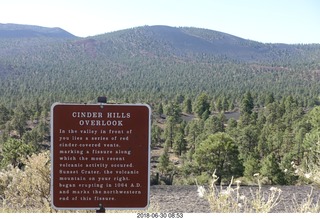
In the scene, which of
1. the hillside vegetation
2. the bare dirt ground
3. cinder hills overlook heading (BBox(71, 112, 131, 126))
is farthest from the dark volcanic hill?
cinder hills overlook heading (BBox(71, 112, 131, 126))

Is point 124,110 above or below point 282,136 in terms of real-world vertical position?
above

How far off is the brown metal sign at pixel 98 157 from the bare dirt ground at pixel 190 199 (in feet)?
8.88

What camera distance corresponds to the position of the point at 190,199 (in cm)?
766

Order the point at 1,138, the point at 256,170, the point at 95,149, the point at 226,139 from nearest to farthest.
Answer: the point at 95,149, the point at 226,139, the point at 256,170, the point at 1,138

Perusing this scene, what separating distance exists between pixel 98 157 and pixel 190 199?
14.3ft

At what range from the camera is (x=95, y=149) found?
3572mm

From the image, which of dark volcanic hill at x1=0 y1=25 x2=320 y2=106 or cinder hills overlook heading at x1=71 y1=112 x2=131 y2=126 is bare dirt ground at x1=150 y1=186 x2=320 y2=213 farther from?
dark volcanic hill at x1=0 y1=25 x2=320 y2=106

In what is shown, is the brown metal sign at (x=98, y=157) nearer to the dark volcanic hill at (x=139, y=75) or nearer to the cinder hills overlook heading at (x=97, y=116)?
the cinder hills overlook heading at (x=97, y=116)

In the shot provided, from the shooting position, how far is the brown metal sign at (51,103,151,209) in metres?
3.58

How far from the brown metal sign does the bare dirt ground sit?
271cm

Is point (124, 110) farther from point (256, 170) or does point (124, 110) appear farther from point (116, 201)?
point (256, 170)

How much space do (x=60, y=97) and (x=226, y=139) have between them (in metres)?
52.1

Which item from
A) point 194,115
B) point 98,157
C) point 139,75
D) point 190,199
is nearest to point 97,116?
point 98,157

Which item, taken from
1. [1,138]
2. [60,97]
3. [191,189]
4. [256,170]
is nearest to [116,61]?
[60,97]
